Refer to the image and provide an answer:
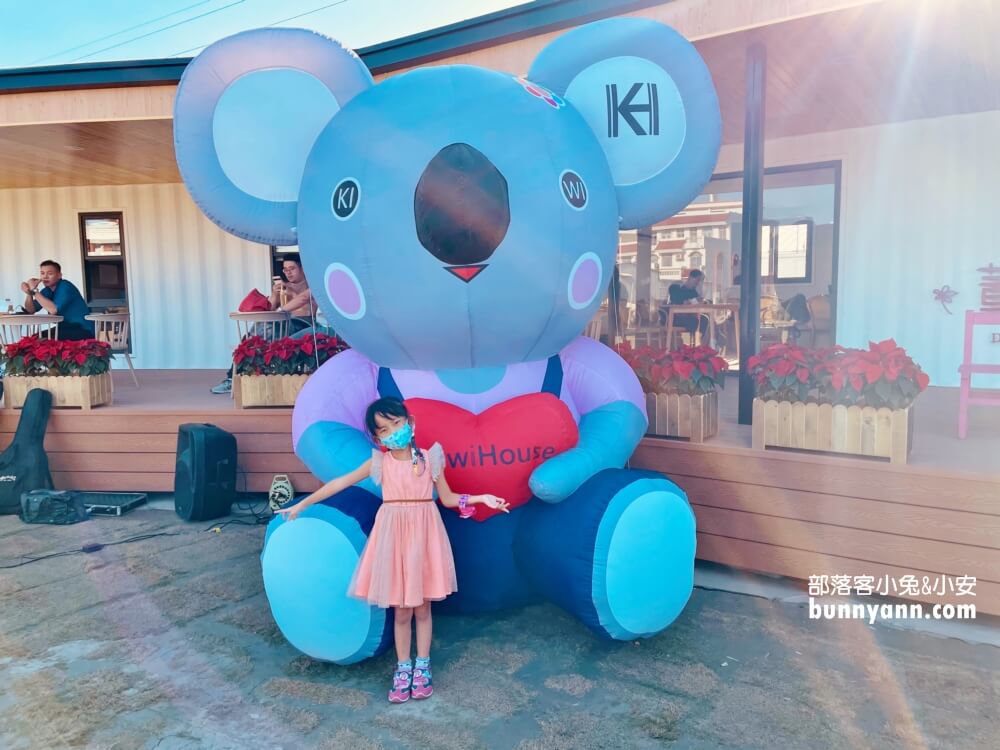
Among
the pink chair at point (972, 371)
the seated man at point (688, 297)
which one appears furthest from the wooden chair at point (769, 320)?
the pink chair at point (972, 371)

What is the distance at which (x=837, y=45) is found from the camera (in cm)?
485

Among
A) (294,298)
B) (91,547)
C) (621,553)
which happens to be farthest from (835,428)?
(294,298)

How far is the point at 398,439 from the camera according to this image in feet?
8.90

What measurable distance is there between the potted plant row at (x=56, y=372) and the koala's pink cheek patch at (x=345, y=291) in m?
3.57

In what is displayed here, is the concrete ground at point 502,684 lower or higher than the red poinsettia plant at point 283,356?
lower

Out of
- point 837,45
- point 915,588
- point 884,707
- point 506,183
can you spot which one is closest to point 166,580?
point 506,183

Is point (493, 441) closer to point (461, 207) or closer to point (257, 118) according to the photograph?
point (461, 207)

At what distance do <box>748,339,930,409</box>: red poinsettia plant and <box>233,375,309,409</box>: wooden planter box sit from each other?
10.7 feet

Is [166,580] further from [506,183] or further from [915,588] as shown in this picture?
[915,588]

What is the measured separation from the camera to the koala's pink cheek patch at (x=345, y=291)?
10.0 feet

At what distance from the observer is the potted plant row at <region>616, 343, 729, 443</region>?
406 cm

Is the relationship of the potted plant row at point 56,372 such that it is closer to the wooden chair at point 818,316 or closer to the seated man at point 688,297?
the seated man at point 688,297

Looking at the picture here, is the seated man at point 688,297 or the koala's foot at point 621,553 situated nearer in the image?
the koala's foot at point 621,553

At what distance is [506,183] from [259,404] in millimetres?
3328
